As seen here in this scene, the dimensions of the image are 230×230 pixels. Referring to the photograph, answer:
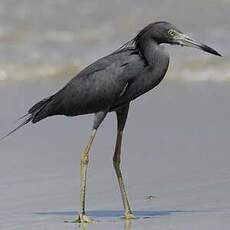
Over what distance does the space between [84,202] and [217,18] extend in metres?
10.6

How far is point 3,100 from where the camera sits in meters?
15.4

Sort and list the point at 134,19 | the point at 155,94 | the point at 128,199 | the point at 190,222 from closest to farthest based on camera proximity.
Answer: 1. the point at 190,222
2. the point at 128,199
3. the point at 155,94
4. the point at 134,19

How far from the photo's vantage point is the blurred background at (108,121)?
9.46 meters

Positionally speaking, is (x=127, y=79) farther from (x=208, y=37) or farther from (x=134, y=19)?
(x=134, y=19)

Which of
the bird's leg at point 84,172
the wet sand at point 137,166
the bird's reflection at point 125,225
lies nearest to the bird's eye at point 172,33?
the bird's leg at point 84,172

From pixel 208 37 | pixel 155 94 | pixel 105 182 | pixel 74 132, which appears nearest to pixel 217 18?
pixel 208 37

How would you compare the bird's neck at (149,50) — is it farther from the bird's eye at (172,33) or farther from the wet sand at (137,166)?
the wet sand at (137,166)

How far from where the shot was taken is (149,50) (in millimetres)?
8656

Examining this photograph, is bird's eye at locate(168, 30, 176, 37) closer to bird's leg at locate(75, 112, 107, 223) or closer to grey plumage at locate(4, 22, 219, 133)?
grey plumage at locate(4, 22, 219, 133)

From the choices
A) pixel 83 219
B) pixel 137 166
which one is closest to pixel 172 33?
pixel 83 219

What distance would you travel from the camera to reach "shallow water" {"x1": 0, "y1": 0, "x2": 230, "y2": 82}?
1806 centimetres

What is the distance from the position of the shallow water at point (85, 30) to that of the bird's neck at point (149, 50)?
28.0 feet

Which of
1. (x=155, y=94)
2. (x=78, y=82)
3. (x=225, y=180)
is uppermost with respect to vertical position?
(x=155, y=94)

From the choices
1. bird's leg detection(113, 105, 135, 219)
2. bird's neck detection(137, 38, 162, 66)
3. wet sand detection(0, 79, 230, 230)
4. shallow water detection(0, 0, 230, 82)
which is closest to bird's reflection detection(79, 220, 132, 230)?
wet sand detection(0, 79, 230, 230)
